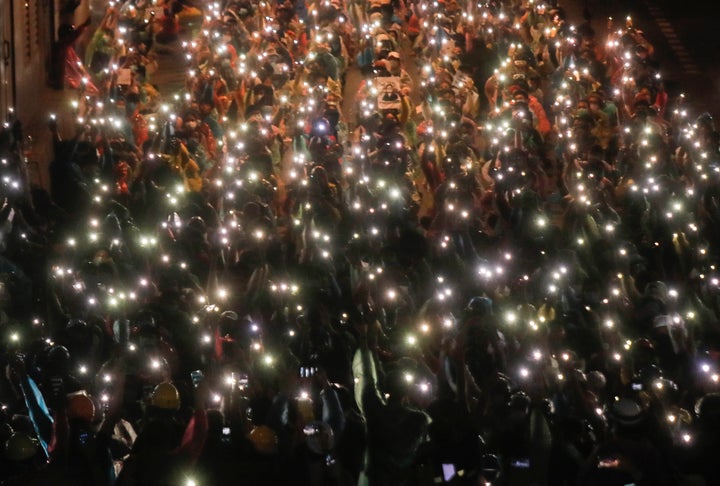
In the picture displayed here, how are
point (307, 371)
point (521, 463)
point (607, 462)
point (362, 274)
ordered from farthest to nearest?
point (362, 274) < point (307, 371) < point (521, 463) < point (607, 462)

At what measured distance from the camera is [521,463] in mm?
7531

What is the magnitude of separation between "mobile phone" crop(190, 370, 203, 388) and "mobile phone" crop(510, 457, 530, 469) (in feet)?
8.67

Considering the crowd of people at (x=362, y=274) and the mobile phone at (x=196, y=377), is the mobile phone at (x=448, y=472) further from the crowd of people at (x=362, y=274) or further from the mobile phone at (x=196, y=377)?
the mobile phone at (x=196, y=377)

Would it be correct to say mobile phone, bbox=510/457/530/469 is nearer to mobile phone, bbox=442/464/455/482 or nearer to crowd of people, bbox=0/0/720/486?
crowd of people, bbox=0/0/720/486

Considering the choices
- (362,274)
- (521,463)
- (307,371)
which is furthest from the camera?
(362,274)

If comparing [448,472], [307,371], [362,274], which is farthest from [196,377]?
[362,274]

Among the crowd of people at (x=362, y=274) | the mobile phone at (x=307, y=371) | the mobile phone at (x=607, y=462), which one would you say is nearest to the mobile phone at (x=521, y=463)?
the crowd of people at (x=362, y=274)

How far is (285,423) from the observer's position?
8070mm

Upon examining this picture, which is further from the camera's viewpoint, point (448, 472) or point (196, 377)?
point (196, 377)

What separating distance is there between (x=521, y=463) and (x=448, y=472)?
50 cm

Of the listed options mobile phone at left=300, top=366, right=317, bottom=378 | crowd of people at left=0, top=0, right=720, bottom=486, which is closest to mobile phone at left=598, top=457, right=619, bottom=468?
crowd of people at left=0, top=0, right=720, bottom=486

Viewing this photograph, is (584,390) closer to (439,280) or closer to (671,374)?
(671,374)

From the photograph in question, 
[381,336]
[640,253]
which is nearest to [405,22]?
[640,253]

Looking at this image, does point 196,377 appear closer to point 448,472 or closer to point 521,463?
point 448,472
